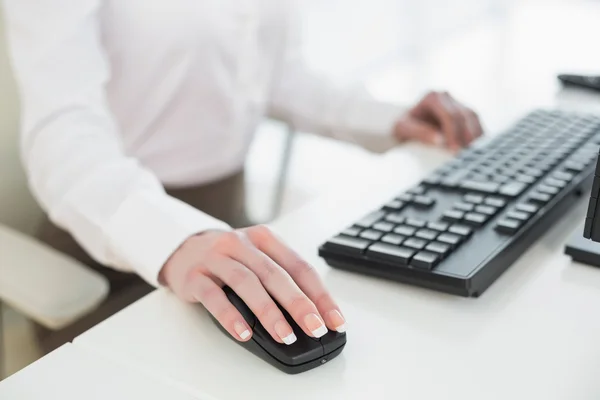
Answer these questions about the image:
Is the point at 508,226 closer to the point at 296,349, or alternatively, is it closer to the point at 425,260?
the point at 425,260

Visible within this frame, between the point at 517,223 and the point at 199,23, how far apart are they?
477 mm

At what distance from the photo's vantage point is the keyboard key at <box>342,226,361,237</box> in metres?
0.66

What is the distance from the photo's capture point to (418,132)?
0.95 metres

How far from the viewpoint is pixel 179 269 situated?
64 centimetres

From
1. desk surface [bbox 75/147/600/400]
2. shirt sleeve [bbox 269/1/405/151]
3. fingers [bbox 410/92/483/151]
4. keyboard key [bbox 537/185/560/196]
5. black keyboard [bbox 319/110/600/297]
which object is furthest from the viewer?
shirt sleeve [bbox 269/1/405/151]

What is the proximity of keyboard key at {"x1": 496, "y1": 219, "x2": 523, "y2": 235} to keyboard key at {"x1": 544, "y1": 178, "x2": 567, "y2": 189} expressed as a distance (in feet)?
0.29

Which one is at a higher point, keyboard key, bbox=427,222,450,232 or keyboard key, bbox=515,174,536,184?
keyboard key, bbox=515,174,536,184

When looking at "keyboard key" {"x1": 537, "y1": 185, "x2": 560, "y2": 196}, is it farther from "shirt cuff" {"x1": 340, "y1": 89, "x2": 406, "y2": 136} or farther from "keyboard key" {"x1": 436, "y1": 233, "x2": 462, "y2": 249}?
"shirt cuff" {"x1": 340, "y1": 89, "x2": 406, "y2": 136}

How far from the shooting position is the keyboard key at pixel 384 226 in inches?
26.0

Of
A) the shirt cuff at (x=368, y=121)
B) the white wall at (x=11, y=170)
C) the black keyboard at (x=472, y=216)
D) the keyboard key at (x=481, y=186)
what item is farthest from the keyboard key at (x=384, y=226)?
the white wall at (x=11, y=170)

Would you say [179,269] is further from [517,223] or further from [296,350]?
[517,223]

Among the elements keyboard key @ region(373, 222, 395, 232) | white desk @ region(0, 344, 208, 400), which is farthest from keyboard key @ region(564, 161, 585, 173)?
white desk @ region(0, 344, 208, 400)

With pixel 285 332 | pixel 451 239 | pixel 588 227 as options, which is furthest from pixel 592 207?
pixel 285 332

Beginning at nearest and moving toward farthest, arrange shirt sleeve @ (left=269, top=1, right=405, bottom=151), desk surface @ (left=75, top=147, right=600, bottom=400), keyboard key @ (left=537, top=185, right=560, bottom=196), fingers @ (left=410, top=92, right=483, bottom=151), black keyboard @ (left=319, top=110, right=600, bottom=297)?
1. desk surface @ (left=75, top=147, right=600, bottom=400)
2. black keyboard @ (left=319, top=110, right=600, bottom=297)
3. keyboard key @ (left=537, top=185, right=560, bottom=196)
4. fingers @ (left=410, top=92, right=483, bottom=151)
5. shirt sleeve @ (left=269, top=1, right=405, bottom=151)
